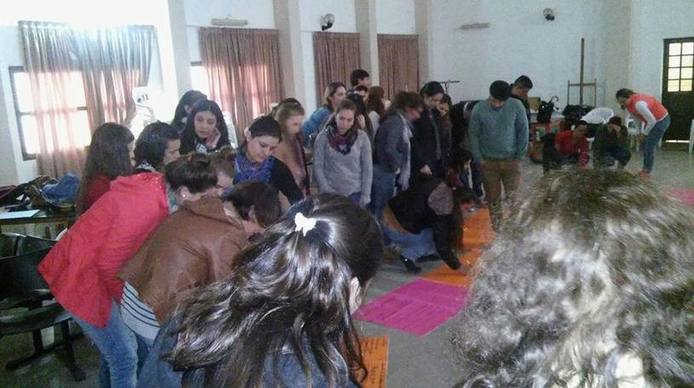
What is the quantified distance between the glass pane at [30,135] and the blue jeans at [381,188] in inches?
150

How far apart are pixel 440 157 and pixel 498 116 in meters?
0.70

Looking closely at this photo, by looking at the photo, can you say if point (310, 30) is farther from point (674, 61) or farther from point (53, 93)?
point (674, 61)

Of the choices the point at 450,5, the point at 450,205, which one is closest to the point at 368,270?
the point at 450,205

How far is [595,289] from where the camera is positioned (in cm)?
65

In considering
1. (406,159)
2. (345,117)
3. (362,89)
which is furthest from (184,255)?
(362,89)

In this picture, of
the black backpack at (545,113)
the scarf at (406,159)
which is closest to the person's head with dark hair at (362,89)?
the scarf at (406,159)

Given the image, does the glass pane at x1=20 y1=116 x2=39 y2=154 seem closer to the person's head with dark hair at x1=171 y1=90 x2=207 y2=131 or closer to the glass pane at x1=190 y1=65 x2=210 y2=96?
the glass pane at x1=190 y1=65 x2=210 y2=96

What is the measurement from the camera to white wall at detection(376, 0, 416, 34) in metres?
10.6

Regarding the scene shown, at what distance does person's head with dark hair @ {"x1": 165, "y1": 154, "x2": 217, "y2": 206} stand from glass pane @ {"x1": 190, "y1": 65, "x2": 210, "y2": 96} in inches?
224

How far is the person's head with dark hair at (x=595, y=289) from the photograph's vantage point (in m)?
0.64

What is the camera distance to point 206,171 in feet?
7.22

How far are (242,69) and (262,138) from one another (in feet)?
17.2

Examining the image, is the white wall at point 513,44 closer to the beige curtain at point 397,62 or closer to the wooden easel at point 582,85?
the wooden easel at point 582,85

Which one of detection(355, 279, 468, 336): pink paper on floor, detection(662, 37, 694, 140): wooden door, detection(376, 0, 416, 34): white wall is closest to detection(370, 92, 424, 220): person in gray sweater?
detection(355, 279, 468, 336): pink paper on floor
